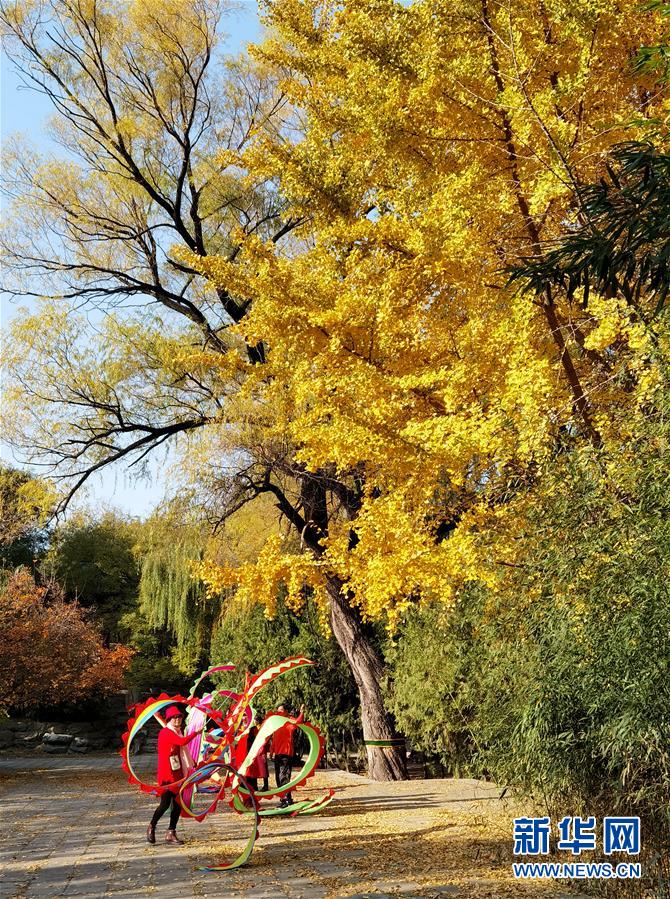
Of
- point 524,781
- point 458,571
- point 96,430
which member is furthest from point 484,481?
point 96,430

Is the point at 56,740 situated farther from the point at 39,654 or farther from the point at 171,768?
the point at 171,768

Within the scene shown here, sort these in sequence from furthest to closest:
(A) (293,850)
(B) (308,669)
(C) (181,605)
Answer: (C) (181,605)
(B) (308,669)
(A) (293,850)

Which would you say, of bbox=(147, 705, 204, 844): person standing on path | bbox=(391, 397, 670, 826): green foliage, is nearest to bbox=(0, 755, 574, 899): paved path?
bbox=(147, 705, 204, 844): person standing on path

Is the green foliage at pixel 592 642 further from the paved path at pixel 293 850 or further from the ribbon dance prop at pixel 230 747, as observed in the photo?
the ribbon dance prop at pixel 230 747

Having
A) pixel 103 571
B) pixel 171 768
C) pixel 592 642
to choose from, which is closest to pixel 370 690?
pixel 171 768

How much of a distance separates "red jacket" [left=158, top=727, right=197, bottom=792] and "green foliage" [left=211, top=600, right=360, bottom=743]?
7.89 metres

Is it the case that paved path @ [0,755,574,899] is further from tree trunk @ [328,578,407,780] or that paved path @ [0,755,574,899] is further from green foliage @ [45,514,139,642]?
green foliage @ [45,514,139,642]

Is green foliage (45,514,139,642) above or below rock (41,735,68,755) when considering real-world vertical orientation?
above

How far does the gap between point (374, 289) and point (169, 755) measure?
4703mm

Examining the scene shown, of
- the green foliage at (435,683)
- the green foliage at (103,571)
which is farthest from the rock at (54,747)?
the green foliage at (435,683)

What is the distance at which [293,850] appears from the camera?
719 centimetres

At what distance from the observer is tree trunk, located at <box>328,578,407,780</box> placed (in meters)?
12.5

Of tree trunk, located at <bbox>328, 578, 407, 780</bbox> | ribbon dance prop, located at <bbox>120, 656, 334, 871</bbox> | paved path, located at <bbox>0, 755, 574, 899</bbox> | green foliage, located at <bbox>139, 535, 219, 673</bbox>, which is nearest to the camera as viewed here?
paved path, located at <bbox>0, 755, 574, 899</bbox>

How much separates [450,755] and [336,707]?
4.08 meters
